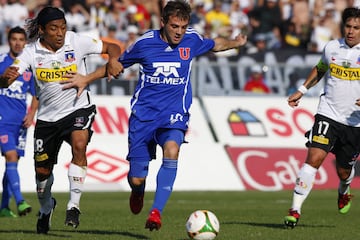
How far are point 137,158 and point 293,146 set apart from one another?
37.3 feet

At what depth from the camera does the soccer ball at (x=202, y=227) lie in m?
11.2

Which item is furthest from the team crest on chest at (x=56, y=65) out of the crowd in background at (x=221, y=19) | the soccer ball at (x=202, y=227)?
the crowd in background at (x=221, y=19)

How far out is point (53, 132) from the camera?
12.6m

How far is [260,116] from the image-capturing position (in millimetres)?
24297

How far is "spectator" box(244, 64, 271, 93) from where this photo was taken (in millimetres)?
24656

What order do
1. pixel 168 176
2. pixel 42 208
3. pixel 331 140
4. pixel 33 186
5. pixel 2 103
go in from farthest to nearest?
1. pixel 33 186
2. pixel 2 103
3. pixel 331 140
4. pixel 42 208
5. pixel 168 176

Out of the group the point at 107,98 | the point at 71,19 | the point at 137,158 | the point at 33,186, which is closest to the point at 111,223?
the point at 137,158

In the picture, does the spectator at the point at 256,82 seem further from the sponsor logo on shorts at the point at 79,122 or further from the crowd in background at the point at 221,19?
the sponsor logo on shorts at the point at 79,122

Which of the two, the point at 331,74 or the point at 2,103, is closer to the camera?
the point at 331,74

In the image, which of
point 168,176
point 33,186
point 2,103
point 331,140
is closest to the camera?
point 168,176

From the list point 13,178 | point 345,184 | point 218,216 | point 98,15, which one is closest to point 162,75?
point 345,184

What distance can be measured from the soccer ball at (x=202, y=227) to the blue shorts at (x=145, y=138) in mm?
1323

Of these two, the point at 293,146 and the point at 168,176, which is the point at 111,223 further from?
the point at 293,146

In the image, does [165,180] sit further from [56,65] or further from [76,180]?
[56,65]
